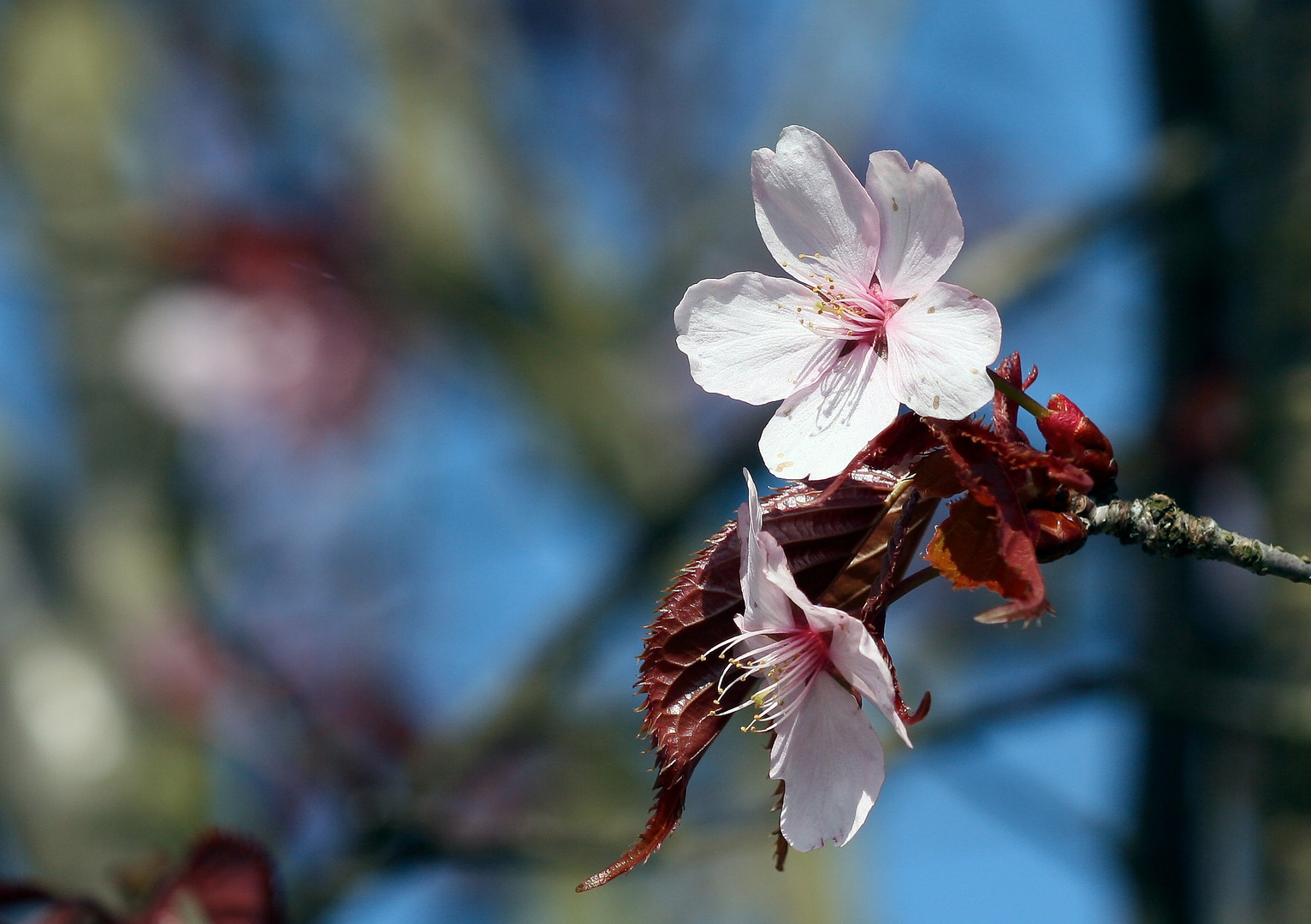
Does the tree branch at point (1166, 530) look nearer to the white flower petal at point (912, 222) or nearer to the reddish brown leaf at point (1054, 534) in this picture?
the reddish brown leaf at point (1054, 534)

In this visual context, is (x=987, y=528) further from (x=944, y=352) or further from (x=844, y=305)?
(x=844, y=305)

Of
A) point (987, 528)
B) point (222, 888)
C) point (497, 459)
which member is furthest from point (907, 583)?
point (497, 459)

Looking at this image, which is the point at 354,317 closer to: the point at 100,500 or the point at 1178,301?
the point at 100,500

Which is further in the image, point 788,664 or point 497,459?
point 497,459

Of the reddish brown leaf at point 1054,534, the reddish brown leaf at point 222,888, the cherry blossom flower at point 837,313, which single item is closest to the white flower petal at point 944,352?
the cherry blossom flower at point 837,313

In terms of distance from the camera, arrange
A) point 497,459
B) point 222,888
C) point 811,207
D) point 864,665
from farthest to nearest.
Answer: point 497,459 → point 222,888 → point 811,207 → point 864,665

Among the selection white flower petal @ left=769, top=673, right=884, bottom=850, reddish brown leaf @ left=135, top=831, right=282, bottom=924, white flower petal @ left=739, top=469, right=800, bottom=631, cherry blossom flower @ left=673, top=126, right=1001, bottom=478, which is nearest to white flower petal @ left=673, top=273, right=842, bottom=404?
cherry blossom flower @ left=673, top=126, right=1001, bottom=478
